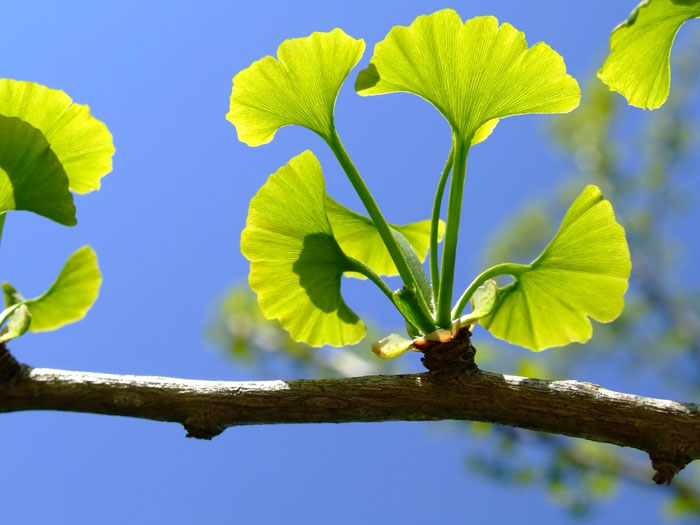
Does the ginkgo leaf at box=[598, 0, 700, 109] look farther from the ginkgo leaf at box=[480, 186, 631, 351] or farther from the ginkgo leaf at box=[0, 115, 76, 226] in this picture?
the ginkgo leaf at box=[0, 115, 76, 226]

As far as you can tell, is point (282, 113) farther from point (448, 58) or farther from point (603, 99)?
point (603, 99)

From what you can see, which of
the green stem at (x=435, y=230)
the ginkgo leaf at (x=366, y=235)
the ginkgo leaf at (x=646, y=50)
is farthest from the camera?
the ginkgo leaf at (x=366, y=235)

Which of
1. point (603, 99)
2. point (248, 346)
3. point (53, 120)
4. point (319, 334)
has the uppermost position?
point (603, 99)

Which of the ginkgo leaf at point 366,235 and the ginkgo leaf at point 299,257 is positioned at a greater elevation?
the ginkgo leaf at point 366,235

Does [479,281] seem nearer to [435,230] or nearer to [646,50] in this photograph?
[435,230]

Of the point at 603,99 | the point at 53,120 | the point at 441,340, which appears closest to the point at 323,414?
the point at 441,340

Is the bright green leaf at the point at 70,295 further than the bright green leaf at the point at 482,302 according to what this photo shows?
Yes

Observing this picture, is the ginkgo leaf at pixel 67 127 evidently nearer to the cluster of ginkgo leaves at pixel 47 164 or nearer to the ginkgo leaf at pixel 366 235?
the cluster of ginkgo leaves at pixel 47 164

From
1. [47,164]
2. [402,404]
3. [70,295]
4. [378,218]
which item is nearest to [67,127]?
[47,164]

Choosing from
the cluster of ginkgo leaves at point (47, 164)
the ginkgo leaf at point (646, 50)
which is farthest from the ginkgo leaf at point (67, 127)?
the ginkgo leaf at point (646, 50)

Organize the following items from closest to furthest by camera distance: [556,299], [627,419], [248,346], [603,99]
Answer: [627,419] < [556,299] < [248,346] < [603,99]
